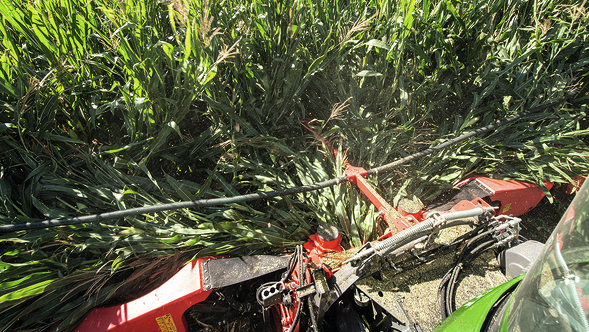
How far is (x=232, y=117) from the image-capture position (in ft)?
7.30

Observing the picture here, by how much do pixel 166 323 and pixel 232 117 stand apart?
1.36 m

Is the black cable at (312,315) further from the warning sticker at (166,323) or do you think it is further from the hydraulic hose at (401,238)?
the warning sticker at (166,323)

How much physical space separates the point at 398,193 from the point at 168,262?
1733 mm

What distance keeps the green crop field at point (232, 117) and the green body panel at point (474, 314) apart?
0.96m

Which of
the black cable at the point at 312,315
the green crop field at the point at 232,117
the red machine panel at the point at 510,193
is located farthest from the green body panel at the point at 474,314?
the red machine panel at the point at 510,193

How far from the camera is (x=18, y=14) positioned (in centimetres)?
189

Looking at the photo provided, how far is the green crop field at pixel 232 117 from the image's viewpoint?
177 cm

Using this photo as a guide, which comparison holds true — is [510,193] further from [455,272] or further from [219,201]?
[219,201]

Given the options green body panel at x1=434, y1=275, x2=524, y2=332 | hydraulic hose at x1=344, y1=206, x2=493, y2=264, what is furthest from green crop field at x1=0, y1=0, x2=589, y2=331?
green body panel at x1=434, y1=275, x2=524, y2=332

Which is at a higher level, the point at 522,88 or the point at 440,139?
the point at 522,88

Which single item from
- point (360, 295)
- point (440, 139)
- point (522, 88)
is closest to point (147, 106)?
point (360, 295)

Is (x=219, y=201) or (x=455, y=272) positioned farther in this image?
(x=219, y=201)

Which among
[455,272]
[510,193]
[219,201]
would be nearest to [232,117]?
[219,201]

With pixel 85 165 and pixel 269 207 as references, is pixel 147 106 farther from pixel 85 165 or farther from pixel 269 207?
pixel 269 207
